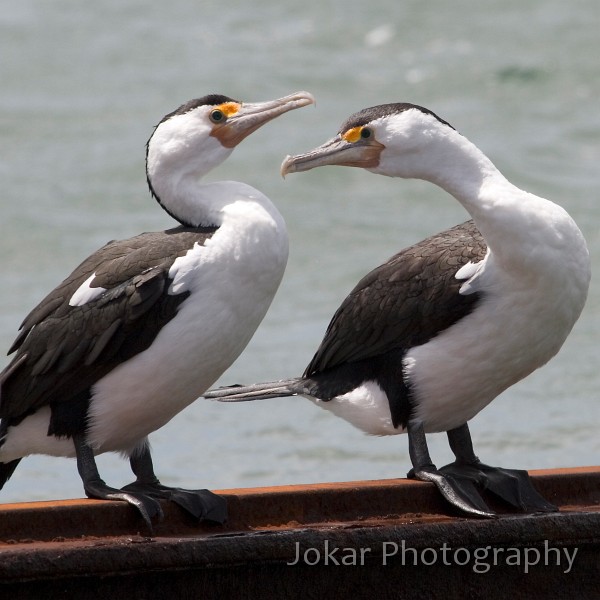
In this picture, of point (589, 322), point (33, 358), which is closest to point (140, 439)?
point (33, 358)

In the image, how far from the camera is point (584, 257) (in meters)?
5.69

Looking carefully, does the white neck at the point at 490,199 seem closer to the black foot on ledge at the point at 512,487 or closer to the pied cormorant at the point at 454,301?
the pied cormorant at the point at 454,301

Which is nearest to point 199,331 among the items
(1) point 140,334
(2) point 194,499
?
(1) point 140,334

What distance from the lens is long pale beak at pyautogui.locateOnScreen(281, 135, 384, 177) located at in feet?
19.0

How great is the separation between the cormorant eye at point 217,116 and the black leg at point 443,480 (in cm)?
144

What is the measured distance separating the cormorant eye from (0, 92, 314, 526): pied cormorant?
1.12ft

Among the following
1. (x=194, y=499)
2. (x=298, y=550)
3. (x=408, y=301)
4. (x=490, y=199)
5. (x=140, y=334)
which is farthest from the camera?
(x=408, y=301)

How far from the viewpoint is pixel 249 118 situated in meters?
5.94

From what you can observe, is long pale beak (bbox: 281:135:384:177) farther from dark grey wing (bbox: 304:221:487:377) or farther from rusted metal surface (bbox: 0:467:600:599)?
rusted metal surface (bbox: 0:467:600:599)

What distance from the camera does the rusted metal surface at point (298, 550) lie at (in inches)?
174

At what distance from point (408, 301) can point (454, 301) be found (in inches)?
8.3

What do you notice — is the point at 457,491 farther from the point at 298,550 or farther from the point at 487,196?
the point at 487,196

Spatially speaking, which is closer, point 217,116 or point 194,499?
point 194,499

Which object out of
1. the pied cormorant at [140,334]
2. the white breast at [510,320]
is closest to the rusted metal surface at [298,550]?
the pied cormorant at [140,334]
